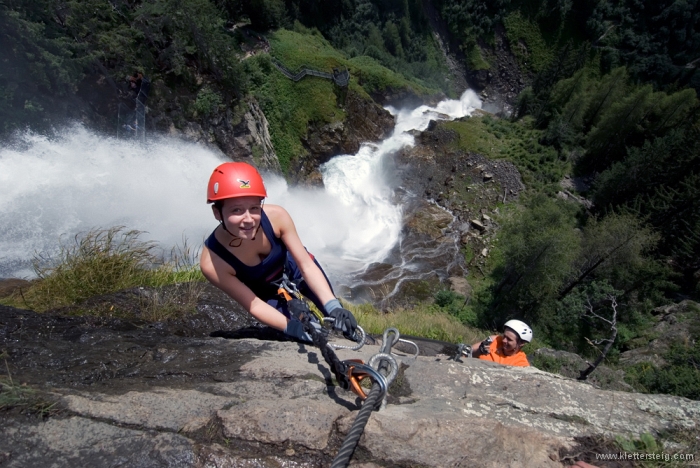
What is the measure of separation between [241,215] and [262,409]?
1356 mm

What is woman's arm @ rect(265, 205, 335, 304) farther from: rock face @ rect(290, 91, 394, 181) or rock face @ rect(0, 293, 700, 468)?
rock face @ rect(290, 91, 394, 181)

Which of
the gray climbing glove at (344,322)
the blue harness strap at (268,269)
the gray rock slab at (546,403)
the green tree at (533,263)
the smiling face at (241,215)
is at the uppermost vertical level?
the smiling face at (241,215)

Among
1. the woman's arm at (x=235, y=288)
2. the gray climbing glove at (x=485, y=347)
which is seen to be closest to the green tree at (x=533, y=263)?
the gray climbing glove at (x=485, y=347)

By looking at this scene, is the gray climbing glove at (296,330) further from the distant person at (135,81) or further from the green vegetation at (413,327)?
the distant person at (135,81)

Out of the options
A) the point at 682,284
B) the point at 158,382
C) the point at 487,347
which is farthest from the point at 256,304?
the point at 682,284

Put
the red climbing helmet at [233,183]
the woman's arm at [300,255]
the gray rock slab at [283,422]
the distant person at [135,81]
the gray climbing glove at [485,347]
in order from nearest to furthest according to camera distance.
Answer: the gray rock slab at [283,422] → the red climbing helmet at [233,183] → the woman's arm at [300,255] → the gray climbing glove at [485,347] → the distant person at [135,81]

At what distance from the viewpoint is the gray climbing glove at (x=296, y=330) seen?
2.77 metres

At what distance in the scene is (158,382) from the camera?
249 cm

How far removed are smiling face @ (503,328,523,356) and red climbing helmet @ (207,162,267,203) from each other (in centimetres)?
401

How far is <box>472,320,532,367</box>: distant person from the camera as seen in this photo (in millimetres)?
4498

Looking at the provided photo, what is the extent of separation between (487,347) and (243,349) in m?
3.58

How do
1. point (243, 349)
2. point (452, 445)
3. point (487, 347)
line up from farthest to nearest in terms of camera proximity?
1. point (487, 347)
2. point (243, 349)
3. point (452, 445)

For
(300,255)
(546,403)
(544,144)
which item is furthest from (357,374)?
(544,144)

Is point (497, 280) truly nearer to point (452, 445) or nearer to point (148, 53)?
point (452, 445)
